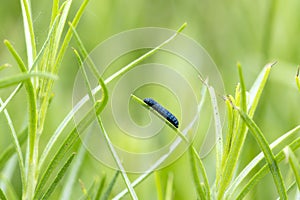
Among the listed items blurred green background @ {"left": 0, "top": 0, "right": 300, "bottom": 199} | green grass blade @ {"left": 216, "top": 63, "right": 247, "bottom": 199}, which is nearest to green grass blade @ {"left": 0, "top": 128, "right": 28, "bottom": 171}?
green grass blade @ {"left": 216, "top": 63, "right": 247, "bottom": 199}

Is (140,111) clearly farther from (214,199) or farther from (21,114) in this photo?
(214,199)

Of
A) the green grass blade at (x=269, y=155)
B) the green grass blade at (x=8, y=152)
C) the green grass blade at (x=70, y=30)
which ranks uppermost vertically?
the green grass blade at (x=70, y=30)

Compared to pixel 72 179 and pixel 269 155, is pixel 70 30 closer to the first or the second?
pixel 269 155

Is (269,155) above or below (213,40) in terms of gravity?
below

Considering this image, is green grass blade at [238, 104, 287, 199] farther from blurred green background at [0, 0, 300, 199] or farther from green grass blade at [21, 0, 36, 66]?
blurred green background at [0, 0, 300, 199]

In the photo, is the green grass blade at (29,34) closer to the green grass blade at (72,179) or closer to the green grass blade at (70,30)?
the green grass blade at (70,30)

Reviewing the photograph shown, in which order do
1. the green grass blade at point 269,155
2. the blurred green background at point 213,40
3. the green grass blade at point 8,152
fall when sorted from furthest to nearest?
the blurred green background at point 213,40 → the green grass blade at point 8,152 → the green grass blade at point 269,155

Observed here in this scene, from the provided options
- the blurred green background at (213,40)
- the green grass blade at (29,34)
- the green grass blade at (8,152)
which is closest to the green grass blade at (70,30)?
the green grass blade at (29,34)

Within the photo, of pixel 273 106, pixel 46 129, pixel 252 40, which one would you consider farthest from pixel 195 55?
pixel 46 129

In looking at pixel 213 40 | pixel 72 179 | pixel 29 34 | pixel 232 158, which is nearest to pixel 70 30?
pixel 29 34
